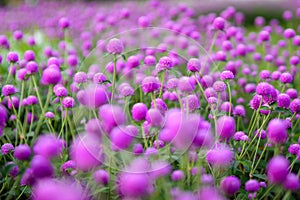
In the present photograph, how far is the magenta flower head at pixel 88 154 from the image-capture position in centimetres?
149

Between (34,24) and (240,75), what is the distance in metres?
3.94

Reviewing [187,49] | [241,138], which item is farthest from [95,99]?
[187,49]

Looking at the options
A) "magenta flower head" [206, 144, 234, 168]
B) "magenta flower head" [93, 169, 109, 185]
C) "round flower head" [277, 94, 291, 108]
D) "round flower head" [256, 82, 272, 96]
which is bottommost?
"magenta flower head" [93, 169, 109, 185]

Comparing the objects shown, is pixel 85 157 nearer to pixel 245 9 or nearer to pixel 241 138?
pixel 241 138

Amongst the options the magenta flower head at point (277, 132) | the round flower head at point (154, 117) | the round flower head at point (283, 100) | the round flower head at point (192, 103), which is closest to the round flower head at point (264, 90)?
the round flower head at point (283, 100)

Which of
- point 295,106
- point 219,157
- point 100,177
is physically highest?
point 295,106

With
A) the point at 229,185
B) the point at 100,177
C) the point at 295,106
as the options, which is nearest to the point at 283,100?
the point at 295,106

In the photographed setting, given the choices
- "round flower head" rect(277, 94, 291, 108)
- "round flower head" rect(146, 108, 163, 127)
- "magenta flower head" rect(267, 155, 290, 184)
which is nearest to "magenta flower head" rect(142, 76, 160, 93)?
"round flower head" rect(146, 108, 163, 127)

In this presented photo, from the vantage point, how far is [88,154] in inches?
59.6

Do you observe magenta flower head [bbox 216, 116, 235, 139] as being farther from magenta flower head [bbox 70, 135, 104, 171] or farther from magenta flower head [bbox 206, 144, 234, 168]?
magenta flower head [bbox 70, 135, 104, 171]

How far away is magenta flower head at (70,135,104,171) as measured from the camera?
149 cm

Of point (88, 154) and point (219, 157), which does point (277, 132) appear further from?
point (88, 154)

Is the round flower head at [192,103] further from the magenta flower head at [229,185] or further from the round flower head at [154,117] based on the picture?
the magenta flower head at [229,185]

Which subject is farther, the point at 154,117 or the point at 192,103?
the point at 192,103
